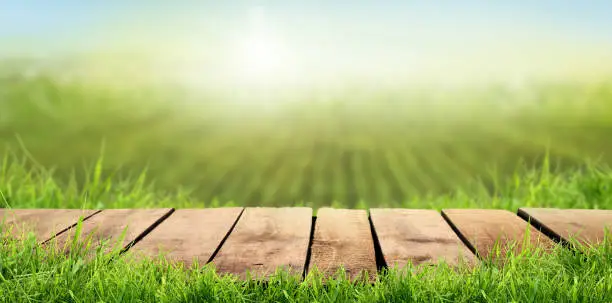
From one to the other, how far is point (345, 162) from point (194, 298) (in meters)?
1.84

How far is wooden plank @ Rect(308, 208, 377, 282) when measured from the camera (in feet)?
4.79

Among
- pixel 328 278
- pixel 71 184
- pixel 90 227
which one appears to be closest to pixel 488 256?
pixel 328 278

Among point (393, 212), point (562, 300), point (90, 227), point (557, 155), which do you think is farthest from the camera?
point (557, 155)

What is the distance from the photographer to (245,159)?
3.10m

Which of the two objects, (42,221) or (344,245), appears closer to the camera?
(344,245)

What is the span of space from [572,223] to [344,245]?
78 centimetres

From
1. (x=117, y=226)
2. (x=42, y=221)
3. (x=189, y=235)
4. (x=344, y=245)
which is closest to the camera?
(x=344, y=245)

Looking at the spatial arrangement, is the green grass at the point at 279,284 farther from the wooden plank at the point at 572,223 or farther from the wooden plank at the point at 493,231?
the wooden plank at the point at 572,223

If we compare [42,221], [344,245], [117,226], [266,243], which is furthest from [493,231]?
[42,221]

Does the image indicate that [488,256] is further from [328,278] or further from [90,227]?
[90,227]

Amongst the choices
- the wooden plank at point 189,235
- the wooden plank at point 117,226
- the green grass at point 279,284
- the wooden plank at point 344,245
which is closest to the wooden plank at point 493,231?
the green grass at point 279,284

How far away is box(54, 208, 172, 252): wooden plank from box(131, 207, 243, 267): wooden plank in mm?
38

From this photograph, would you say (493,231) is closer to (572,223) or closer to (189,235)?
(572,223)

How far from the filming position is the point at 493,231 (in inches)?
72.2
